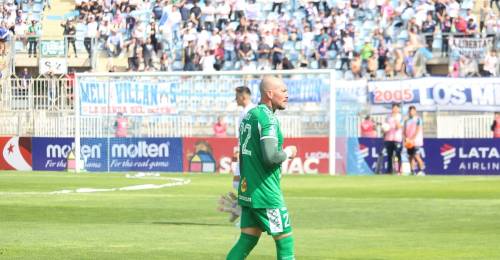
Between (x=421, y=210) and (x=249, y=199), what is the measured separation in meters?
11.6

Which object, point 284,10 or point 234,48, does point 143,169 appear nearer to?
point 234,48

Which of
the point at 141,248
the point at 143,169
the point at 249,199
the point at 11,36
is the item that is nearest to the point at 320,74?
the point at 143,169

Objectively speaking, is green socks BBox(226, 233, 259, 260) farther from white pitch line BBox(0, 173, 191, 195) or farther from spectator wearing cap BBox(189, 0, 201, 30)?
spectator wearing cap BBox(189, 0, 201, 30)

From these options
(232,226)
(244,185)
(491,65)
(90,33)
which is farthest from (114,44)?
(244,185)

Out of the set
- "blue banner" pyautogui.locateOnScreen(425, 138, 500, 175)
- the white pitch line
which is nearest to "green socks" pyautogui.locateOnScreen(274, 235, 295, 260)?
the white pitch line

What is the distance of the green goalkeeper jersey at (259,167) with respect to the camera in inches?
436

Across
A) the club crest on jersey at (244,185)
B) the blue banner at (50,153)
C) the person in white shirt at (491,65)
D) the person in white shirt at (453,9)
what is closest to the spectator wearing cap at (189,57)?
the blue banner at (50,153)

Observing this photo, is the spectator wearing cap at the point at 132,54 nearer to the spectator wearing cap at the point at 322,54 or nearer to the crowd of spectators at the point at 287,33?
the crowd of spectators at the point at 287,33

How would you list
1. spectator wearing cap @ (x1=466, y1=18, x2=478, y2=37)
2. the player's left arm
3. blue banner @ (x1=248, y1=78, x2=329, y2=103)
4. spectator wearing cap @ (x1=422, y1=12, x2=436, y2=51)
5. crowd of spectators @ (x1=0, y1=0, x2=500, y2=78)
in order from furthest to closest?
spectator wearing cap @ (x1=422, y1=12, x2=436, y2=51), crowd of spectators @ (x1=0, y1=0, x2=500, y2=78), spectator wearing cap @ (x1=466, y1=18, x2=478, y2=37), blue banner @ (x1=248, y1=78, x2=329, y2=103), the player's left arm

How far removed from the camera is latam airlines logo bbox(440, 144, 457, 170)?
1531 inches

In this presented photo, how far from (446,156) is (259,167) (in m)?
28.5

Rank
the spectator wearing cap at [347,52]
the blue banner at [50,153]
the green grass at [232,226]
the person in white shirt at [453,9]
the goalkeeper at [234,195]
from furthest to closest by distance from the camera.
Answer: the spectator wearing cap at [347,52]
the person in white shirt at [453,9]
the blue banner at [50,153]
the goalkeeper at [234,195]
the green grass at [232,226]

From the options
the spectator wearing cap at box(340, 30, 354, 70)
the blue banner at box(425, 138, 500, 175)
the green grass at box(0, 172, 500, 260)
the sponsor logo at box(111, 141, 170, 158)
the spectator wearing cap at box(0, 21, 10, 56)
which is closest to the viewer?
the green grass at box(0, 172, 500, 260)

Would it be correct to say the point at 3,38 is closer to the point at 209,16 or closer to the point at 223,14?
the point at 209,16
